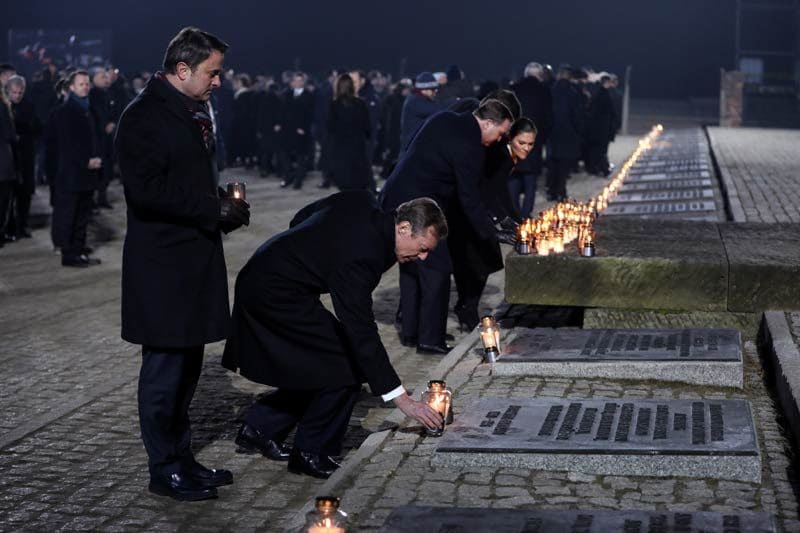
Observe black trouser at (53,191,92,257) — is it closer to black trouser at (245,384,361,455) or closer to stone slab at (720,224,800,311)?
stone slab at (720,224,800,311)

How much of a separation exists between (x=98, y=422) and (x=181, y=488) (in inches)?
65.5

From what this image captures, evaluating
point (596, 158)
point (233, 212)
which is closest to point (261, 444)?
point (233, 212)

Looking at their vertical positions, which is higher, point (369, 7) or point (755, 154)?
point (369, 7)

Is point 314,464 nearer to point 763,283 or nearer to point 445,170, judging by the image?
point 445,170

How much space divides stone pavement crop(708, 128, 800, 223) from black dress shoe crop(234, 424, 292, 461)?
9042 millimetres

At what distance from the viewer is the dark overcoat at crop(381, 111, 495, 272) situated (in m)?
9.62

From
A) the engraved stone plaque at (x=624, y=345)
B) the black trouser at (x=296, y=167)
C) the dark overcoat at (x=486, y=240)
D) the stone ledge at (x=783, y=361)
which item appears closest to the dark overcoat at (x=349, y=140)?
the black trouser at (x=296, y=167)

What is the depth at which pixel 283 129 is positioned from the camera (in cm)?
2569

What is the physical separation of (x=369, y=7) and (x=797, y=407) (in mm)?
41530

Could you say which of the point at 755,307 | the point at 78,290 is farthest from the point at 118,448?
the point at 78,290

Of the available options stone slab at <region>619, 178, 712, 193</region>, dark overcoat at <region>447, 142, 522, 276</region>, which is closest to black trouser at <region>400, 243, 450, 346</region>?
dark overcoat at <region>447, 142, 522, 276</region>

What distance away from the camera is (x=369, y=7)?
47344 millimetres

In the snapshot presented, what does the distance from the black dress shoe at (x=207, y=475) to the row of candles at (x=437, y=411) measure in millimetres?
949

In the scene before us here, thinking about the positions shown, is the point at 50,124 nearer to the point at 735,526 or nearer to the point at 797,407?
the point at 797,407
